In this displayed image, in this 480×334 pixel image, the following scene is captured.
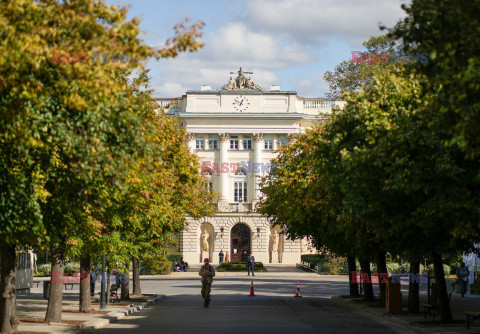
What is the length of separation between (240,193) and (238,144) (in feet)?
18.6

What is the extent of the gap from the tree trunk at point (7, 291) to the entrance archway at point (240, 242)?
69266 millimetres

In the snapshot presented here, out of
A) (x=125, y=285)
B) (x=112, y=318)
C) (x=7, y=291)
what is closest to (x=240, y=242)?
(x=125, y=285)

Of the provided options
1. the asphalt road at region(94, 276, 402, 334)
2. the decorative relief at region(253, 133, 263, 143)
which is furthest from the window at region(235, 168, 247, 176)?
the asphalt road at region(94, 276, 402, 334)

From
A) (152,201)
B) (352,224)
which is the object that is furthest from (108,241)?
(352,224)

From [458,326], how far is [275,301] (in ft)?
47.6

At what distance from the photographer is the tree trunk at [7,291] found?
17547 millimetres

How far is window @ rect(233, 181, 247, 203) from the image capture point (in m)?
89.0

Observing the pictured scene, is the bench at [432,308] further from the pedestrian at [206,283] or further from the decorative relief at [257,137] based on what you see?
the decorative relief at [257,137]

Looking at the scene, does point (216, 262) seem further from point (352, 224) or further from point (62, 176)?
point (62, 176)

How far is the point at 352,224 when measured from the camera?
78.6 ft

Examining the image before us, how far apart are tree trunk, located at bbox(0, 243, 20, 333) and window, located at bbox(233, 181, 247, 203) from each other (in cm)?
7101

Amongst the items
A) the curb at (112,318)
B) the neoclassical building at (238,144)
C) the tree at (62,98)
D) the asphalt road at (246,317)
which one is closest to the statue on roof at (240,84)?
the neoclassical building at (238,144)

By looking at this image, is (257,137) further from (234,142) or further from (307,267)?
(307,267)

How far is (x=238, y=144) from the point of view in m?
91.0
